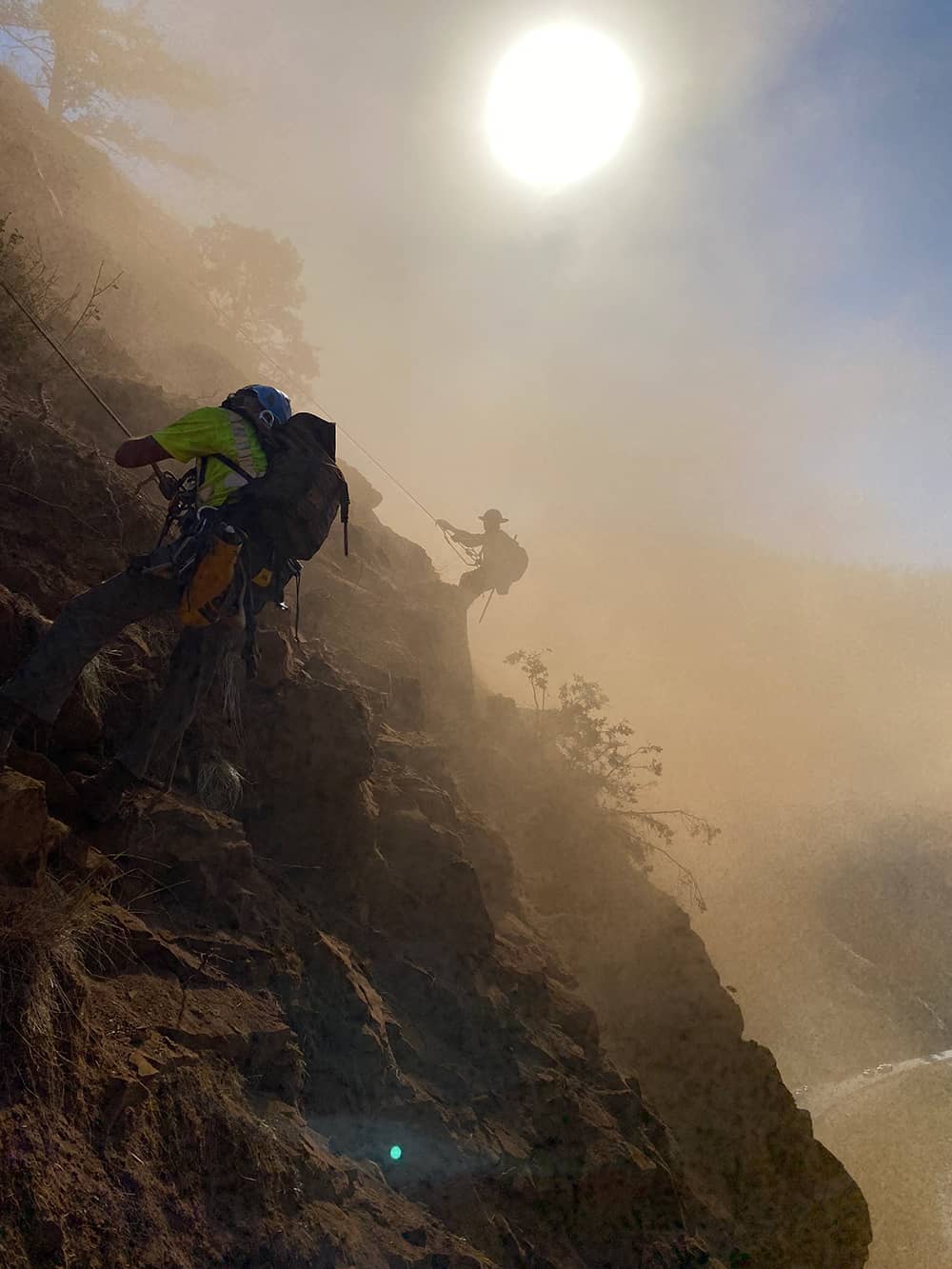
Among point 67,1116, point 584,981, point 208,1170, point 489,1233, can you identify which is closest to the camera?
point 67,1116

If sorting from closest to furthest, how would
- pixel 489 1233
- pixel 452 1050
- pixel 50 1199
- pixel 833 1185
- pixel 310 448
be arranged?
pixel 50 1199
pixel 310 448
pixel 489 1233
pixel 452 1050
pixel 833 1185

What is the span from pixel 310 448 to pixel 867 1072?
25.8 m

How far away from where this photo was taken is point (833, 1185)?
8562mm

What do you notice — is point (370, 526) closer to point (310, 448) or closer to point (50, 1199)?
point (310, 448)

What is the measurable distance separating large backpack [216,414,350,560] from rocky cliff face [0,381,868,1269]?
1.44 meters

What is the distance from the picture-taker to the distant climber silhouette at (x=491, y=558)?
51.7 feet

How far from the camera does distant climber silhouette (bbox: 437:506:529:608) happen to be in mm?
15750

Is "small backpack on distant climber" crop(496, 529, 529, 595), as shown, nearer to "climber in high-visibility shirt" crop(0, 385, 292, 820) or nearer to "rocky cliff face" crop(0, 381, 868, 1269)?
"rocky cliff face" crop(0, 381, 868, 1269)

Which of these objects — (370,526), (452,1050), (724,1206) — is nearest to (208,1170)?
(452,1050)

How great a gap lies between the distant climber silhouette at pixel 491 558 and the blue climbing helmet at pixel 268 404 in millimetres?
11108

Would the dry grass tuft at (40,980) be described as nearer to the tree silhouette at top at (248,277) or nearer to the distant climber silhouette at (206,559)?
the distant climber silhouette at (206,559)

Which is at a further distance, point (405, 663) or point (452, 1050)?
point (405, 663)

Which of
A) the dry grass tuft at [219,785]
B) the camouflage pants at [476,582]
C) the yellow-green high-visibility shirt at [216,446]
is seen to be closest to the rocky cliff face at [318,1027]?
the dry grass tuft at [219,785]

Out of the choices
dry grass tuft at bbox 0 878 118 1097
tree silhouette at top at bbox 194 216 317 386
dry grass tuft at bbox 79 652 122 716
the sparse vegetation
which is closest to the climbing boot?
dry grass tuft at bbox 79 652 122 716
